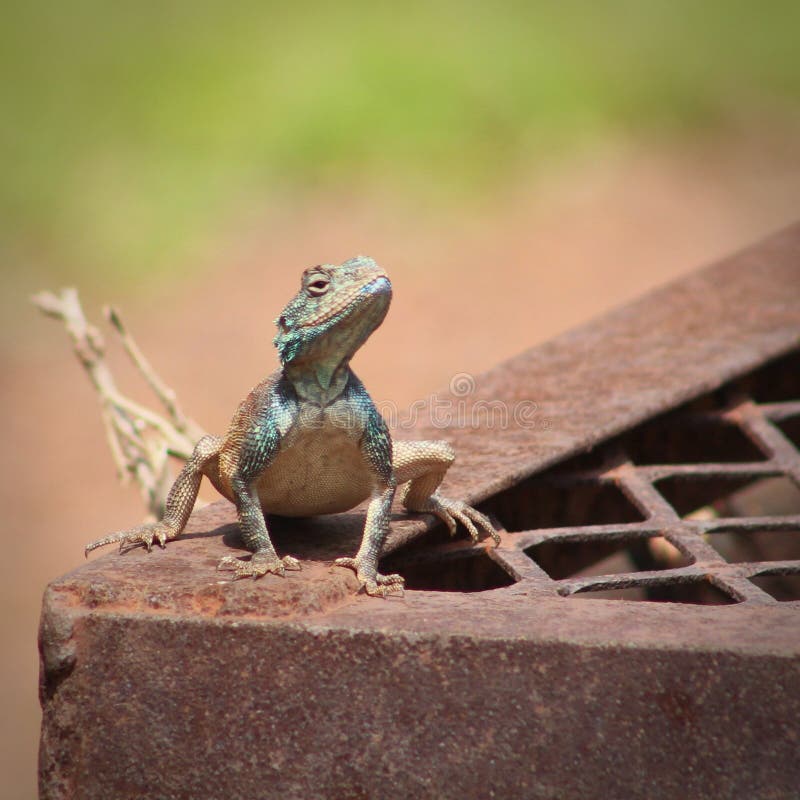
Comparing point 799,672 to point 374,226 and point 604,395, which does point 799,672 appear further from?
point 374,226

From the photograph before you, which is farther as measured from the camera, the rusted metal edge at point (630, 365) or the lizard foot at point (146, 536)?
the rusted metal edge at point (630, 365)

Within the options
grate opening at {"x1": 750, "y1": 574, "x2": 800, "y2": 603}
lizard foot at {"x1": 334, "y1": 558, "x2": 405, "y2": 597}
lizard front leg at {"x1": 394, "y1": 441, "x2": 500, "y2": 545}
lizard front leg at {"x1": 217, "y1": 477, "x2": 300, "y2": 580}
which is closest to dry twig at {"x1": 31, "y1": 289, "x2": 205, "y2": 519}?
lizard front leg at {"x1": 394, "y1": 441, "x2": 500, "y2": 545}

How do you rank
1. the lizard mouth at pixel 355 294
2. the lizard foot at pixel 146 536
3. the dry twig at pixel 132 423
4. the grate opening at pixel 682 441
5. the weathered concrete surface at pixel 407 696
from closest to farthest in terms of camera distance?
the weathered concrete surface at pixel 407 696 → the lizard mouth at pixel 355 294 → the lizard foot at pixel 146 536 → the grate opening at pixel 682 441 → the dry twig at pixel 132 423

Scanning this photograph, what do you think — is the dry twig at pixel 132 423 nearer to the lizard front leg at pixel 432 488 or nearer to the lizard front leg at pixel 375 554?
the lizard front leg at pixel 432 488

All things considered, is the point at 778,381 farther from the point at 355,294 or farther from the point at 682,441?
the point at 355,294

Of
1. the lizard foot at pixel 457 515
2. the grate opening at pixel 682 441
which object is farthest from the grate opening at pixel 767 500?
the lizard foot at pixel 457 515

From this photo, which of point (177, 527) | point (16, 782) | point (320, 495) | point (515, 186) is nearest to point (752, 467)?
point (320, 495)
